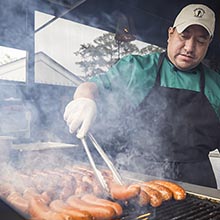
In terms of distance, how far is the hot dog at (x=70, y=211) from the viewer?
1.15 metres

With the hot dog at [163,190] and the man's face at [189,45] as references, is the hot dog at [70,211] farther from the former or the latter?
the man's face at [189,45]

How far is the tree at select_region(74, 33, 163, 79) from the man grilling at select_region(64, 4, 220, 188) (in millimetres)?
1628

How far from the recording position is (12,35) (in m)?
3.36

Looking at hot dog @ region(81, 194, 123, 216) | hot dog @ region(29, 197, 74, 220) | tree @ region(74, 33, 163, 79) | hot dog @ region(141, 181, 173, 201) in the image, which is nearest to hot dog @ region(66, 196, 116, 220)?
hot dog @ region(81, 194, 123, 216)

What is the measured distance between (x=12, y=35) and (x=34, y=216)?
268 cm

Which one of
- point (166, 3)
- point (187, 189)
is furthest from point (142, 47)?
point (187, 189)

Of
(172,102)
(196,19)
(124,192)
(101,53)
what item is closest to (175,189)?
(124,192)

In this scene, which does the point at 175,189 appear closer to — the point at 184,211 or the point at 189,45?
the point at 184,211

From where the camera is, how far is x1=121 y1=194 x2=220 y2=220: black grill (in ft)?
4.19

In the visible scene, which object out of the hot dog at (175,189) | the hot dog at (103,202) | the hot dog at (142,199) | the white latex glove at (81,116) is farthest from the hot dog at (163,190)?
the white latex glove at (81,116)

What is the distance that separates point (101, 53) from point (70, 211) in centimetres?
339

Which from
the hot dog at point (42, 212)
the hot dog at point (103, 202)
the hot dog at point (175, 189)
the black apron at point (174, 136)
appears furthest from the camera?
the black apron at point (174, 136)

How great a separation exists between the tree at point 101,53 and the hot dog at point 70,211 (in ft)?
9.78

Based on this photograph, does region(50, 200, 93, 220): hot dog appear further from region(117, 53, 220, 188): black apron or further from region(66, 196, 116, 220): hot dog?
region(117, 53, 220, 188): black apron
